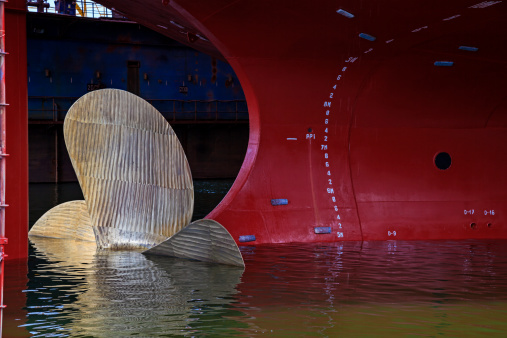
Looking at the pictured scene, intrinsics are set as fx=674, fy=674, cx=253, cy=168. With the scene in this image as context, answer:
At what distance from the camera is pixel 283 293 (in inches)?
245

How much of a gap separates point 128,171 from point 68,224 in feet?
7.12

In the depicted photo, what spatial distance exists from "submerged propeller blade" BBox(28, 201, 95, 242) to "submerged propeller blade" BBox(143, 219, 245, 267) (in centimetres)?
210

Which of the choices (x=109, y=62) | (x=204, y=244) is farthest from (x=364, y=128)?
(x=109, y=62)

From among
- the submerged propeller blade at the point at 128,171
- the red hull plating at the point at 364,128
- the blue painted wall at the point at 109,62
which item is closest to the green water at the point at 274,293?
the submerged propeller blade at the point at 128,171

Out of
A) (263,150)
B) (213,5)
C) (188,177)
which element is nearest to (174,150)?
(188,177)

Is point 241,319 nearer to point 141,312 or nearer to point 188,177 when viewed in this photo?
point 141,312

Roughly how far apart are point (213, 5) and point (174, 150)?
195 centimetres

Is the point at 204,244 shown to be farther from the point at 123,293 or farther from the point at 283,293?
the point at 283,293

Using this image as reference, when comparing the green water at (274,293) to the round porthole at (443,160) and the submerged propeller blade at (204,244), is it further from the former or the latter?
the round porthole at (443,160)

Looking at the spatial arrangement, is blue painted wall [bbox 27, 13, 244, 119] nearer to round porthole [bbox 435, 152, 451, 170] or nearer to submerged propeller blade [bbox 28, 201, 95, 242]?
submerged propeller blade [bbox 28, 201, 95, 242]

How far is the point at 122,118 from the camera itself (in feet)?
28.6

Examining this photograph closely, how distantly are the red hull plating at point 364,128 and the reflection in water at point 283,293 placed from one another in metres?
0.61

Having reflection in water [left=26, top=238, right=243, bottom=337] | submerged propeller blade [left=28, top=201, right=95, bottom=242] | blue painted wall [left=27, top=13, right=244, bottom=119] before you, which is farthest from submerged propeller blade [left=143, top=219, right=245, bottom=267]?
blue painted wall [left=27, top=13, right=244, bottom=119]

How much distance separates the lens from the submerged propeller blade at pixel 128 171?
8.54 metres
